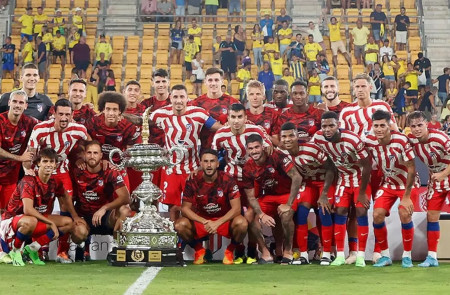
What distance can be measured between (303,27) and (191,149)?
494 inches

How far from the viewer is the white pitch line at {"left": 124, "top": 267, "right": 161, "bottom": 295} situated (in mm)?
6574

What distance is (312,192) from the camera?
9.49 m

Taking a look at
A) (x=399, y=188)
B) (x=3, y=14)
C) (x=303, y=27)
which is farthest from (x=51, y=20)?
(x=399, y=188)


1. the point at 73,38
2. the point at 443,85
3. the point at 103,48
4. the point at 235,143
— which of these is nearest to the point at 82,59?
the point at 103,48

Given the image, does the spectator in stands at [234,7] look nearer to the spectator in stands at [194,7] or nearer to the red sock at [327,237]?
the spectator in stands at [194,7]

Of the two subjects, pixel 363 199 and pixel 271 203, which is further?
pixel 271 203

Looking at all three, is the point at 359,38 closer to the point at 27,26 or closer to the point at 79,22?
the point at 79,22

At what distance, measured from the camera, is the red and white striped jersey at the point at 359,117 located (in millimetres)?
9586

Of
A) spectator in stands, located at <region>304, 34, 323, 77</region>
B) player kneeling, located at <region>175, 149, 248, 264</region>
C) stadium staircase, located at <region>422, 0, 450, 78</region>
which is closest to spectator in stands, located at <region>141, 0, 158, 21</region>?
spectator in stands, located at <region>304, 34, 323, 77</region>

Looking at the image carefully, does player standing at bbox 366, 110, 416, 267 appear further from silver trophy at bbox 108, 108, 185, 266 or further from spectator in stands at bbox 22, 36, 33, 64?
spectator in stands at bbox 22, 36, 33, 64

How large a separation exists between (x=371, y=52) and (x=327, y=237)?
11.8m

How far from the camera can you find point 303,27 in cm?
2194

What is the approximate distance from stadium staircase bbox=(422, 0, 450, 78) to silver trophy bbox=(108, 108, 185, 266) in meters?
13.5

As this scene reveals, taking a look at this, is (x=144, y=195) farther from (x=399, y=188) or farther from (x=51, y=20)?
(x=51, y=20)
